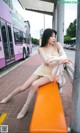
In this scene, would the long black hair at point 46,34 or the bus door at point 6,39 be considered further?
the bus door at point 6,39

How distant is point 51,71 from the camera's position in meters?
4.22

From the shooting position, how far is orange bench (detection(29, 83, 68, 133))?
2.27m

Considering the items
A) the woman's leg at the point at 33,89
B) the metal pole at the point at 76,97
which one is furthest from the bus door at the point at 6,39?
the metal pole at the point at 76,97

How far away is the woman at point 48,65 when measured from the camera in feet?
13.3

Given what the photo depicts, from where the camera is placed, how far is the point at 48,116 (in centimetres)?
256

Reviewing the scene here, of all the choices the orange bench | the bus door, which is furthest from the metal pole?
the bus door

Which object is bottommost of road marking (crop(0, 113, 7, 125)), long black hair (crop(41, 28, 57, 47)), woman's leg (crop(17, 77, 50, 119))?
road marking (crop(0, 113, 7, 125))

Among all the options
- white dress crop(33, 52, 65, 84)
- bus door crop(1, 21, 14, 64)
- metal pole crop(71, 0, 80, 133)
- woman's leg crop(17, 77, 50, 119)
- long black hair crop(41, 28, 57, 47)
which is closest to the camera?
metal pole crop(71, 0, 80, 133)

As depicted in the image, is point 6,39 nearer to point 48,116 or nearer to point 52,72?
point 52,72

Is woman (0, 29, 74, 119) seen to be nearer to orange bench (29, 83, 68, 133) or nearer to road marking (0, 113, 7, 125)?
road marking (0, 113, 7, 125)

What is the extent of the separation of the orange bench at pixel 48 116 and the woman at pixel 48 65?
0.67 metres

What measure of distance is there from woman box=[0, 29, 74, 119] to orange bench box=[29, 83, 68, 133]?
668mm

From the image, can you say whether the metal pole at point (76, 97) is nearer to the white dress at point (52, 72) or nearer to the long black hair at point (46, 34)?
the white dress at point (52, 72)

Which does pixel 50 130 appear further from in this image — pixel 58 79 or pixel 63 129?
pixel 58 79
